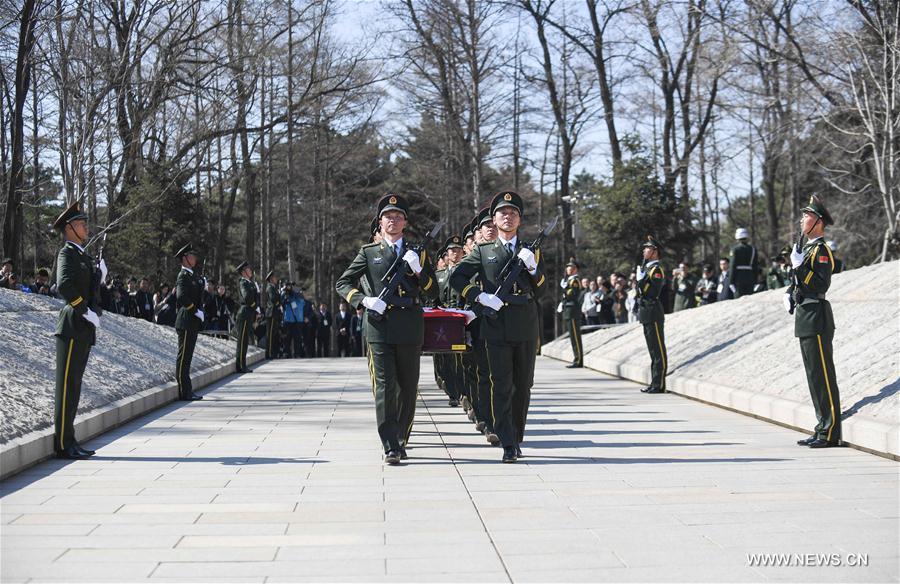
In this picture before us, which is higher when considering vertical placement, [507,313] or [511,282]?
[511,282]

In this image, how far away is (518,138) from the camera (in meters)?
36.5

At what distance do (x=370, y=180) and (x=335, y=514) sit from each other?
49976 mm

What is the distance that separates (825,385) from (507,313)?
3029 millimetres

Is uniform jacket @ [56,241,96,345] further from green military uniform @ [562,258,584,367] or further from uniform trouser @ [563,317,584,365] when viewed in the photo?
uniform trouser @ [563,317,584,365]

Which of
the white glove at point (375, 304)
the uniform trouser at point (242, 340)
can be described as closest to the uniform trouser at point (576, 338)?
the uniform trouser at point (242, 340)

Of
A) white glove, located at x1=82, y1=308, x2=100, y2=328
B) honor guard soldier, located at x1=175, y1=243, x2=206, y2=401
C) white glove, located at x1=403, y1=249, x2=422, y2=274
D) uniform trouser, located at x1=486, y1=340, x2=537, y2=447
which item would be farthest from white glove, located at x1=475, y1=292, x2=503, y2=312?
honor guard soldier, located at x1=175, y1=243, x2=206, y2=401

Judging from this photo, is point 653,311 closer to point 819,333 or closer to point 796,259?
point 796,259

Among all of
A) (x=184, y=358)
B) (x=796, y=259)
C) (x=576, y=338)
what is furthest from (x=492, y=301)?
(x=576, y=338)

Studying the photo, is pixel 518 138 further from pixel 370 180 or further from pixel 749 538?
pixel 749 538

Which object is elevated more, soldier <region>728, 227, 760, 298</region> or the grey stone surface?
soldier <region>728, 227, 760, 298</region>

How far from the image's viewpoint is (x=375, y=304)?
847 centimetres

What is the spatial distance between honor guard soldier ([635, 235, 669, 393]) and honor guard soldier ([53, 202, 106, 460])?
862cm

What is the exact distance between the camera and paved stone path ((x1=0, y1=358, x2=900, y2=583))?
5.20 m

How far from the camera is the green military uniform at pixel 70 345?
9.07 meters
